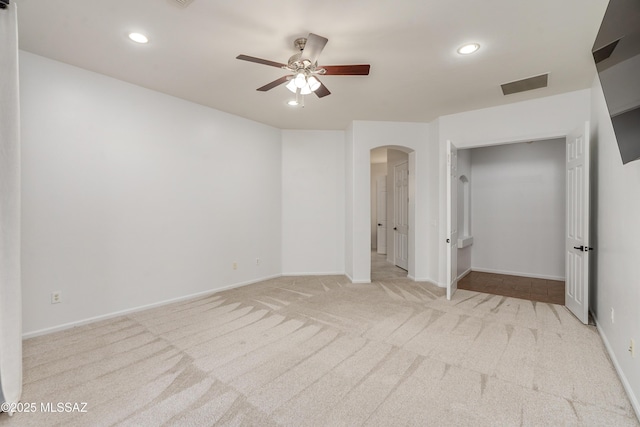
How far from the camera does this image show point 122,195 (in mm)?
3473

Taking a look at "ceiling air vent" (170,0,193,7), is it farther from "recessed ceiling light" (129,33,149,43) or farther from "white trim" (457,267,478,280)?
"white trim" (457,267,478,280)

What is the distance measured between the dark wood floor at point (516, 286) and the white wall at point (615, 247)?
0.78m

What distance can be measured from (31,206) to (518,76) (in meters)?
5.20

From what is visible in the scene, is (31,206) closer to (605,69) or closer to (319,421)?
(319,421)

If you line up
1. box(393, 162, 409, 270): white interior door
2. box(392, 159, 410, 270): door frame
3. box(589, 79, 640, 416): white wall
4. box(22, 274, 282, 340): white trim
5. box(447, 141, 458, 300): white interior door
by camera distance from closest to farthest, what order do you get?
1. box(589, 79, 640, 416): white wall
2. box(22, 274, 282, 340): white trim
3. box(447, 141, 458, 300): white interior door
4. box(393, 162, 409, 270): white interior door
5. box(392, 159, 410, 270): door frame

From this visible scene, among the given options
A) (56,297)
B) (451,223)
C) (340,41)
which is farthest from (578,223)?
(56,297)

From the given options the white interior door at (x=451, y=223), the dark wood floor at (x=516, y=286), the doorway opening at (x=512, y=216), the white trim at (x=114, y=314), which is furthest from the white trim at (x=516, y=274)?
the white trim at (x=114, y=314)

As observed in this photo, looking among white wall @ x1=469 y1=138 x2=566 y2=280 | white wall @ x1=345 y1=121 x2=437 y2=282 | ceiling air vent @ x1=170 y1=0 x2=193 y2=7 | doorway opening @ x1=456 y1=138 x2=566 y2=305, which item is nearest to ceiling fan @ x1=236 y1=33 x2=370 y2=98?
ceiling air vent @ x1=170 y1=0 x2=193 y2=7

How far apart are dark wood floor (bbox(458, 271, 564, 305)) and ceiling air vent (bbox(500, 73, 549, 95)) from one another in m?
2.79

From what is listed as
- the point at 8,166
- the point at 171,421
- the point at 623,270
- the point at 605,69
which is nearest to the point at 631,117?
the point at 605,69

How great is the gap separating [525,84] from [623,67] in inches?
83.2

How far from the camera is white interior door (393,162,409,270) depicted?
6031mm

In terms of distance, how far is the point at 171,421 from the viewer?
1.75m

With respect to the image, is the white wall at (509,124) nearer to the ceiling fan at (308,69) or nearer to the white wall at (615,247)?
the white wall at (615,247)
